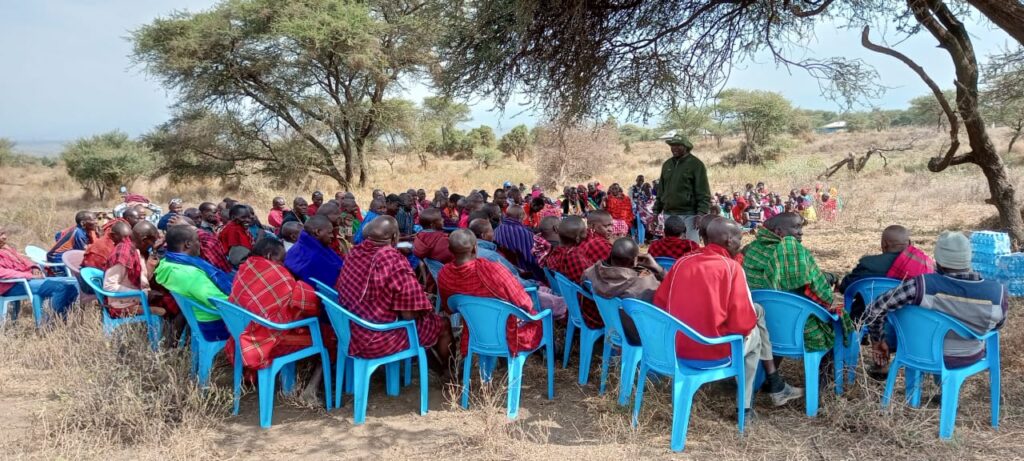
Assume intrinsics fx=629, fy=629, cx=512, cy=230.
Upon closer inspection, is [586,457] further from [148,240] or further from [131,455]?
[148,240]

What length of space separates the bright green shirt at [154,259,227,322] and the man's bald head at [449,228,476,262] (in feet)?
4.98

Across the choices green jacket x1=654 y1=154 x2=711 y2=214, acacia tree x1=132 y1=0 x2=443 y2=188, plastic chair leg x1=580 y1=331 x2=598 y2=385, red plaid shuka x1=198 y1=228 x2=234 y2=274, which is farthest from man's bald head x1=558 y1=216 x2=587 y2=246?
acacia tree x1=132 y1=0 x2=443 y2=188

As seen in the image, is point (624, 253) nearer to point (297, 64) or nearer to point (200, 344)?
point (200, 344)

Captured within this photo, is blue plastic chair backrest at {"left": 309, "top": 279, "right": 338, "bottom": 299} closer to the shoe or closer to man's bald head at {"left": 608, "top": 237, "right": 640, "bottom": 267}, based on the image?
man's bald head at {"left": 608, "top": 237, "right": 640, "bottom": 267}

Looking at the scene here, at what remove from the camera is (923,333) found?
131 inches

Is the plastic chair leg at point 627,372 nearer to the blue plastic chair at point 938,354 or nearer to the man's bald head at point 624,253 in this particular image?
the man's bald head at point 624,253

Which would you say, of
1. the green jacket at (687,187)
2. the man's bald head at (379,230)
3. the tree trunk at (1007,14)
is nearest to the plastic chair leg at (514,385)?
the man's bald head at (379,230)

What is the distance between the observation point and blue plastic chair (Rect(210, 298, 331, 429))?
3629mm

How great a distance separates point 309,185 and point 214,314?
19221 millimetres

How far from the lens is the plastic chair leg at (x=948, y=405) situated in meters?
3.24

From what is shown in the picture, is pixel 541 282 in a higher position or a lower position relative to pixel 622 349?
higher

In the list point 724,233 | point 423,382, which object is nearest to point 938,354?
point 724,233

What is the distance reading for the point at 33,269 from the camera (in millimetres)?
6125

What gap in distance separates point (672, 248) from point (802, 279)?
150 cm
